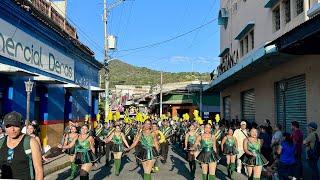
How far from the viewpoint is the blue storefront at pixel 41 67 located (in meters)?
16.9

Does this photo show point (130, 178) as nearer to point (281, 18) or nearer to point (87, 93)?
point (281, 18)

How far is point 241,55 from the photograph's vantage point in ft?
94.7

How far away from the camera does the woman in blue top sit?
11.5 meters

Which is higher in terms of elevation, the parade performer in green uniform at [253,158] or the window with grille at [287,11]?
the window with grille at [287,11]

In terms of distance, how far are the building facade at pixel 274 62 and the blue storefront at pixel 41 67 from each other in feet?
27.7

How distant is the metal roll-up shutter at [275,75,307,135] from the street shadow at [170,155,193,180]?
4.00 m

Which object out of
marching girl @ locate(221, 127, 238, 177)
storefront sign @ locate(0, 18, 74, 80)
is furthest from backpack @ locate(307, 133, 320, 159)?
storefront sign @ locate(0, 18, 74, 80)

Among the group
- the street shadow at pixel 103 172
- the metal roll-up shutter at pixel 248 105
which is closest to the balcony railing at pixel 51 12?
the street shadow at pixel 103 172

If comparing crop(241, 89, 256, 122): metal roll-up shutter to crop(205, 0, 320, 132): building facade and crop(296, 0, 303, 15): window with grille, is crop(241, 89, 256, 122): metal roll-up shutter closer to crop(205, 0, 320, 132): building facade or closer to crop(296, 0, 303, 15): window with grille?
crop(205, 0, 320, 132): building facade

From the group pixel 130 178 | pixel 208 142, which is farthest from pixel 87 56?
pixel 208 142

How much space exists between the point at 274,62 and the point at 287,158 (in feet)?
25.9

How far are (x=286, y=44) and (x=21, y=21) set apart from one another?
10326 millimetres

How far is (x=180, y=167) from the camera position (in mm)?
18453

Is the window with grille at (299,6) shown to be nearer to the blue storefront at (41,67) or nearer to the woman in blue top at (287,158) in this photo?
the woman in blue top at (287,158)
